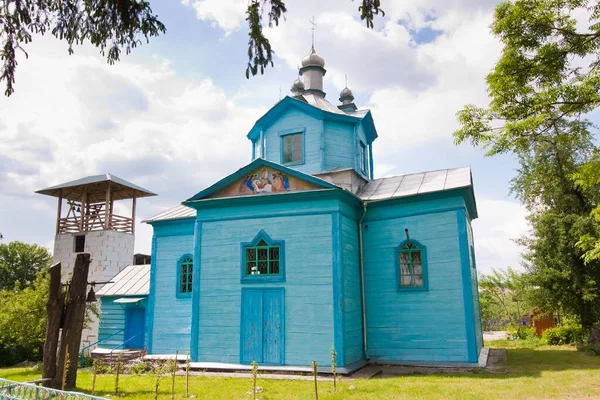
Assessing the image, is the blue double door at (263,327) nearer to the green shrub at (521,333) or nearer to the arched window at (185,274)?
the arched window at (185,274)

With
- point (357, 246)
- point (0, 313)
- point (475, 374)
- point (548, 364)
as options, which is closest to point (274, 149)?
point (357, 246)

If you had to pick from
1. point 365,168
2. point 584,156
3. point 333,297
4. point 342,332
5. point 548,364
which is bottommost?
point 548,364

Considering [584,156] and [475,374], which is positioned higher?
[584,156]

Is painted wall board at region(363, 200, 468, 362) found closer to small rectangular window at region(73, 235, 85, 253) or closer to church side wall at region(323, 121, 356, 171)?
church side wall at region(323, 121, 356, 171)

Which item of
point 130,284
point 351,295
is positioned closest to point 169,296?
point 130,284

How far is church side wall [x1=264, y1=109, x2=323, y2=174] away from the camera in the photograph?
48.4 ft

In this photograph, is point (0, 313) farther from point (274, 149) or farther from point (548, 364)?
point (548, 364)

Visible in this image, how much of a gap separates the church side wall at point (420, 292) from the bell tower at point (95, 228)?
14.4 m

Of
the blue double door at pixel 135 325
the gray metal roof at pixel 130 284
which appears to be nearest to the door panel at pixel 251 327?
the gray metal roof at pixel 130 284

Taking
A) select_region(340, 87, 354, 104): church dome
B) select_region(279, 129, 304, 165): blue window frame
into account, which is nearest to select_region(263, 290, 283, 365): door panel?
select_region(279, 129, 304, 165): blue window frame

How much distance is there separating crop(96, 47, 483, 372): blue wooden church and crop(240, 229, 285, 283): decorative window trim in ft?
0.09

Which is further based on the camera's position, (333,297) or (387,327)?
(387,327)

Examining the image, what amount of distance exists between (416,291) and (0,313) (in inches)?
630

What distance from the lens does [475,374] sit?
10.5 meters
